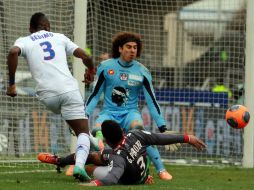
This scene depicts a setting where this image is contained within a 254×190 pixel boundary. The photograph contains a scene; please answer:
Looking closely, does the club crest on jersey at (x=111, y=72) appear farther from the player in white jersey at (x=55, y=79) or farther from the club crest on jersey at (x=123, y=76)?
the player in white jersey at (x=55, y=79)

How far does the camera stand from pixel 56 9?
15.2 m

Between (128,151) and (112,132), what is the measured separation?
311mm

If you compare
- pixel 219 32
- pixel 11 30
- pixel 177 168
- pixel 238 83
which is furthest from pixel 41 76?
pixel 219 32

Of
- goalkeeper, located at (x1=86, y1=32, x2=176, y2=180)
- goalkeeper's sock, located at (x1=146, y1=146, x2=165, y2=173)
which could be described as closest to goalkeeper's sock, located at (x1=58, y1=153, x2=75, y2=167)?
goalkeeper, located at (x1=86, y1=32, x2=176, y2=180)

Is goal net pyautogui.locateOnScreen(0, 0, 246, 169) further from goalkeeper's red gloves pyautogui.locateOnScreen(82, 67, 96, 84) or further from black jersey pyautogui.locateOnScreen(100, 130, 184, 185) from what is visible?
black jersey pyautogui.locateOnScreen(100, 130, 184, 185)

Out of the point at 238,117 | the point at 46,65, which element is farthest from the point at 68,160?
the point at 238,117

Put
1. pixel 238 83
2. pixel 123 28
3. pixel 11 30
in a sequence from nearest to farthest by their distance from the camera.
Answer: pixel 11 30, pixel 123 28, pixel 238 83

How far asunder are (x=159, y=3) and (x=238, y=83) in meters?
2.52

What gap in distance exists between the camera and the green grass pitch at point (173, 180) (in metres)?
10.9

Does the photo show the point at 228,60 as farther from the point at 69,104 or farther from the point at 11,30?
the point at 69,104

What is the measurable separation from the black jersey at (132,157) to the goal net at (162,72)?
14.3ft

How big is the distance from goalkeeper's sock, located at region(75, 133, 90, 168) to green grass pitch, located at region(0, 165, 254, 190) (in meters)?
0.28

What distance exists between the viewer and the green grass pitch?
10852 mm

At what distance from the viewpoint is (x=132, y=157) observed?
1082 cm
